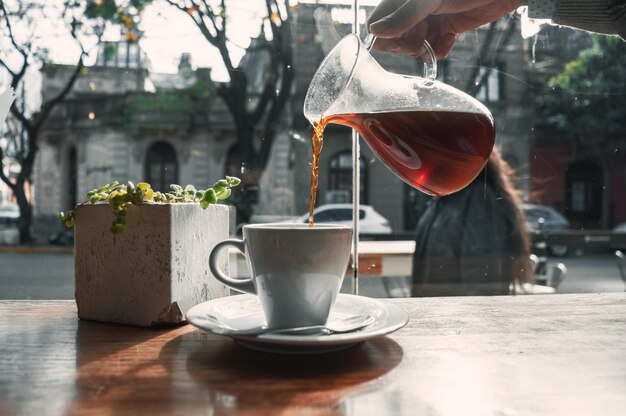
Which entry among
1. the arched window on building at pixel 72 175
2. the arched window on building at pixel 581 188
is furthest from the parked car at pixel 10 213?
the arched window on building at pixel 581 188

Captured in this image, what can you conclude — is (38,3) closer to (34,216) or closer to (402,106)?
(34,216)

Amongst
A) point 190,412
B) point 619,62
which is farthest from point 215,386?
point 619,62

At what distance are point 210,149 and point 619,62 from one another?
66.0 inches

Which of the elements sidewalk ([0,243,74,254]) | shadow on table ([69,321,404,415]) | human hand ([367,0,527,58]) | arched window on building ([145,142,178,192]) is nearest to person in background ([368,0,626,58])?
human hand ([367,0,527,58])

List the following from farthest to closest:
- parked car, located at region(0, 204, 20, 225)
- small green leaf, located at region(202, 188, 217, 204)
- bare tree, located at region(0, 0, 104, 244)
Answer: parked car, located at region(0, 204, 20, 225)
bare tree, located at region(0, 0, 104, 244)
small green leaf, located at region(202, 188, 217, 204)

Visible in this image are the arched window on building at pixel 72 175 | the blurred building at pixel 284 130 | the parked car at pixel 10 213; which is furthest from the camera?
the arched window on building at pixel 72 175

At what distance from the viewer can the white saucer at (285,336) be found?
37 cm

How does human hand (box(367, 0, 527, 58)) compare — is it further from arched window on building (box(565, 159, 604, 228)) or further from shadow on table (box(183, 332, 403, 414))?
arched window on building (box(565, 159, 604, 228))

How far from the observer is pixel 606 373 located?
362 mm

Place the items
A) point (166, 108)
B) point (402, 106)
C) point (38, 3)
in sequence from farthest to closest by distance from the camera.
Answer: point (166, 108) → point (38, 3) → point (402, 106)

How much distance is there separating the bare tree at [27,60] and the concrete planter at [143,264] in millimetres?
1119

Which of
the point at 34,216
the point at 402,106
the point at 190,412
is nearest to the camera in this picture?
the point at 190,412

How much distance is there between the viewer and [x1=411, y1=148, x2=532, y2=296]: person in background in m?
1.55

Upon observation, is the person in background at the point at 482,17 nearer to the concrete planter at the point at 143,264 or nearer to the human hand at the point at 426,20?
the human hand at the point at 426,20
